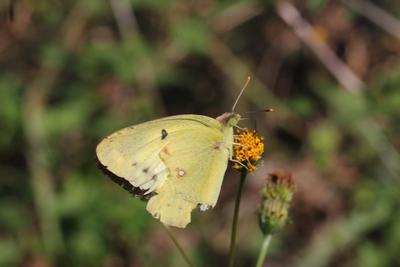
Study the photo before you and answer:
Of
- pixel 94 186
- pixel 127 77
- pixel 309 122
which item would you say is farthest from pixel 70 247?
pixel 309 122

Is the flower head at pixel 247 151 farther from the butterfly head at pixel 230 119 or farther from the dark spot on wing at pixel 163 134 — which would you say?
the dark spot on wing at pixel 163 134

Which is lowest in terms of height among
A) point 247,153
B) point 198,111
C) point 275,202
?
point 275,202

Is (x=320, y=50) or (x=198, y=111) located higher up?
(x=198, y=111)

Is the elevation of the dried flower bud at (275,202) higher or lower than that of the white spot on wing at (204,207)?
lower

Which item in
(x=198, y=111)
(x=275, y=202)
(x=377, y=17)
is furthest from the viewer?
(x=198, y=111)

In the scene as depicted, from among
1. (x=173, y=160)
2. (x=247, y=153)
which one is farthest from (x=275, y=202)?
(x=173, y=160)

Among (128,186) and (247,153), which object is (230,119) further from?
(128,186)

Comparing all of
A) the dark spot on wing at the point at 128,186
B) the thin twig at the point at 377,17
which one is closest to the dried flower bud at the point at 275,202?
the dark spot on wing at the point at 128,186

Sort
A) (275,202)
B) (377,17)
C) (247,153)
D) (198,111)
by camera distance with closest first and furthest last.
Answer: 1. (247,153)
2. (275,202)
3. (377,17)
4. (198,111)
